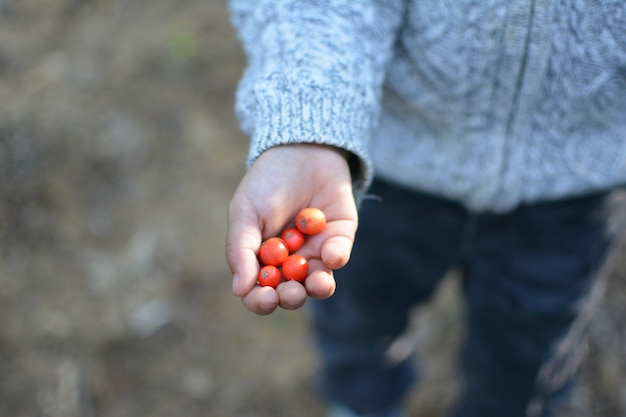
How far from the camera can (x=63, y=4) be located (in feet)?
12.8

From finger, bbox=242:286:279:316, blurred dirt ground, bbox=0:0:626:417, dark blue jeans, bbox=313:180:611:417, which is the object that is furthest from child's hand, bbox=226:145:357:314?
blurred dirt ground, bbox=0:0:626:417

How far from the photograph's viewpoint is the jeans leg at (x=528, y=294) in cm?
151

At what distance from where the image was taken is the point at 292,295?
106cm

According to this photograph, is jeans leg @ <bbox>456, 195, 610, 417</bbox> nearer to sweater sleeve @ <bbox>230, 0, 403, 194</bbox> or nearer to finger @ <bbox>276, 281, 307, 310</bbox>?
sweater sleeve @ <bbox>230, 0, 403, 194</bbox>

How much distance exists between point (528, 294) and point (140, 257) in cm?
180

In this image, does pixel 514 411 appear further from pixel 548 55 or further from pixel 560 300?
pixel 548 55

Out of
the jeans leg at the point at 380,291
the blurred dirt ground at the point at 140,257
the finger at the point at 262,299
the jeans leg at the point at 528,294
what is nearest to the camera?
the finger at the point at 262,299

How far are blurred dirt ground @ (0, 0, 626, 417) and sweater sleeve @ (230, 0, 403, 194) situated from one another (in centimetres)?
127

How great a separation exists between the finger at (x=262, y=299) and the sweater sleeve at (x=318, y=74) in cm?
27

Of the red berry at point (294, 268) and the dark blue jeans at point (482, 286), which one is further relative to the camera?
the dark blue jeans at point (482, 286)

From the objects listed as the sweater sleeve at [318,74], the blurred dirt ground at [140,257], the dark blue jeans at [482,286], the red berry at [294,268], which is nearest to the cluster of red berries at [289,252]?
the red berry at [294,268]

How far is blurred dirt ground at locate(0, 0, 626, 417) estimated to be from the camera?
2.40m

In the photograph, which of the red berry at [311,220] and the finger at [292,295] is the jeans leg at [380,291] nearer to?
A: the red berry at [311,220]

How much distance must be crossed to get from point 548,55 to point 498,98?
139 mm
